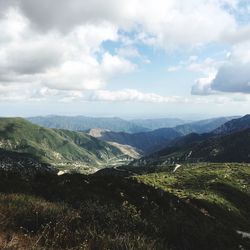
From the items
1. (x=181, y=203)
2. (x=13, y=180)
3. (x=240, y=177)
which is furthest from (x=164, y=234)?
(x=240, y=177)

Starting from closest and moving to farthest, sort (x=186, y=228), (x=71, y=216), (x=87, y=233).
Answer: (x=87, y=233) → (x=71, y=216) → (x=186, y=228)

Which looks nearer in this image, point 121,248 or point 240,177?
point 121,248

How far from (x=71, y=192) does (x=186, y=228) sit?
14.1 m

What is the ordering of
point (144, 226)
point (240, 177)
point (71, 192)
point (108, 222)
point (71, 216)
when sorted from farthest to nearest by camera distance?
point (240, 177) → point (71, 192) → point (144, 226) → point (108, 222) → point (71, 216)

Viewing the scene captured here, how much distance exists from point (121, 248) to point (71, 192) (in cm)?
1959

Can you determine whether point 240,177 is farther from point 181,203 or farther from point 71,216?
point 71,216

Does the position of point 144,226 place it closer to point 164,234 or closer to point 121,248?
point 164,234

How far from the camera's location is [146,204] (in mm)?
34312

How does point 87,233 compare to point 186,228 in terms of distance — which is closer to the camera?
point 87,233

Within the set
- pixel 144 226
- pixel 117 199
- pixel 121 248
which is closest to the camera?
pixel 121 248

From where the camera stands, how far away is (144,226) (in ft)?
39.9

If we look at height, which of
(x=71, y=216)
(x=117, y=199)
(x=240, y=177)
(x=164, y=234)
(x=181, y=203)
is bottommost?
(x=240, y=177)

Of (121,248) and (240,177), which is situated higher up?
(121,248)

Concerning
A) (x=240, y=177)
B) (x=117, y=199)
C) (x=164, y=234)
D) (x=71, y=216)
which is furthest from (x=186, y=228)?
(x=240, y=177)
